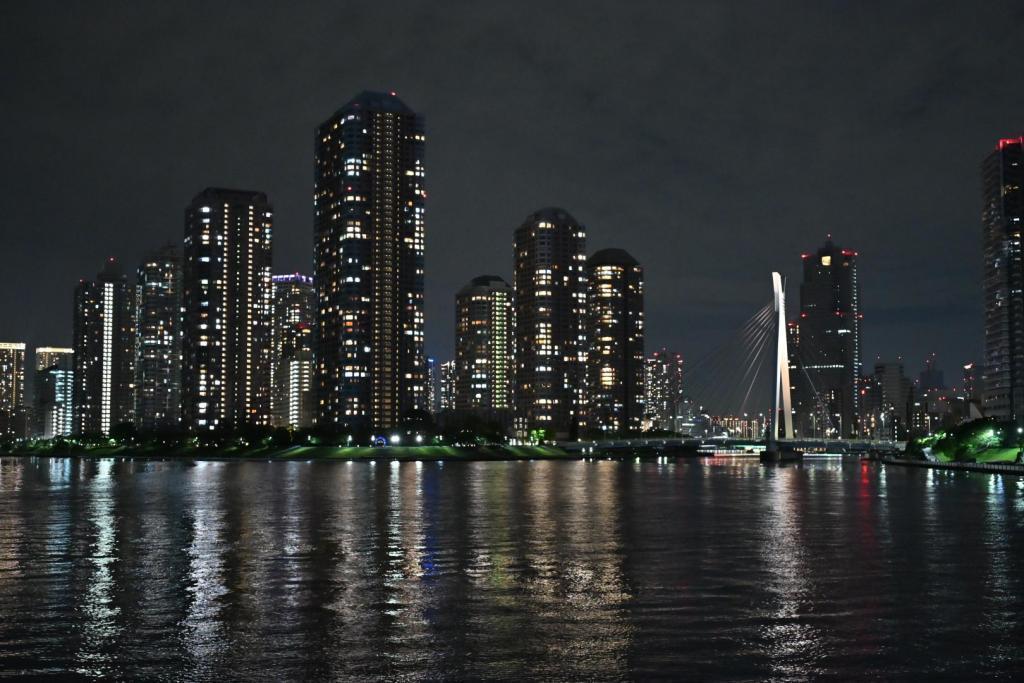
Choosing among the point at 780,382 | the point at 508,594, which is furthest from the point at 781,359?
the point at 508,594

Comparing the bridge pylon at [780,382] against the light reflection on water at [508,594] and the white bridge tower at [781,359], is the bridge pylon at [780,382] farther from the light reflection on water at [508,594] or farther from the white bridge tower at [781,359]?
the light reflection on water at [508,594]

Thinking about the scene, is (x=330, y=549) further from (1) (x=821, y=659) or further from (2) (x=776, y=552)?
(1) (x=821, y=659)

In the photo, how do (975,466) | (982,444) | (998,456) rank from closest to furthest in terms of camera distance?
1. (975,466)
2. (998,456)
3. (982,444)

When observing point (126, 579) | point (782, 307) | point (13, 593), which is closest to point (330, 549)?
point (126, 579)

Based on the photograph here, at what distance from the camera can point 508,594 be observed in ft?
94.3

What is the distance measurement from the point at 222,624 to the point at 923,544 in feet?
98.5

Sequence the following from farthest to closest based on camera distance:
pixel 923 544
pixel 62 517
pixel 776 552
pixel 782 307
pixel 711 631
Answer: pixel 782 307 < pixel 62 517 < pixel 923 544 < pixel 776 552 < pixel 711 631

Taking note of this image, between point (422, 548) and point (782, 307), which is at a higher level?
point (782, 307)

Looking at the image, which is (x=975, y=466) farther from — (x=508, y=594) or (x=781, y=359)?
(x=508, y=594)

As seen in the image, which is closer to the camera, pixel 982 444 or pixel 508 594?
pixel 508 594

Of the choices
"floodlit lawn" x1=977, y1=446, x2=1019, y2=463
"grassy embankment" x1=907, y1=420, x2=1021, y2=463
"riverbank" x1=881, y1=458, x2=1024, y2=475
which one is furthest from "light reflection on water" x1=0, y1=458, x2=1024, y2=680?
"grassy embankment" x1=907, y1=420, x2=1021, y2=463

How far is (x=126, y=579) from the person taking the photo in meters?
31.9

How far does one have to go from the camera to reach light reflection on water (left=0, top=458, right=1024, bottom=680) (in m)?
20.6

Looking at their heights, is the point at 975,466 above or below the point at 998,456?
below
